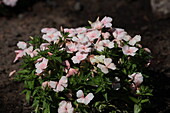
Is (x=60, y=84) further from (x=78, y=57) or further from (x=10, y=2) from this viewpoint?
(x=10, y=2)

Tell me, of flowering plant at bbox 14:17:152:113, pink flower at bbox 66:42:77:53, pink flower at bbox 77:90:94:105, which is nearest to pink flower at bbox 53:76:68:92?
flowering plant at bbox 14:17:152:113

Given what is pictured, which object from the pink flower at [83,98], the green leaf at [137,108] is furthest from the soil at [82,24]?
the pink flower at [83,98]

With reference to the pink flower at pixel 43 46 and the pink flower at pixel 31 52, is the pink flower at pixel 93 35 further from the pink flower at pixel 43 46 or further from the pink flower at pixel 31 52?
the pink flower at pixel 31 52

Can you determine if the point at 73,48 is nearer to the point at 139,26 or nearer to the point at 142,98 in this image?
the point at 142,98

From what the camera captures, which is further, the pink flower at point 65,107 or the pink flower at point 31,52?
the pink flower at point 31,52

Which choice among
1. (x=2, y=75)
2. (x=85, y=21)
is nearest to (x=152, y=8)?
(x=85, y=21)

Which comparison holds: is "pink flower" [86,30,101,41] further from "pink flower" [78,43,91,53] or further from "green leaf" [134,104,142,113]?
"green leaf" [134,104,142,113]
